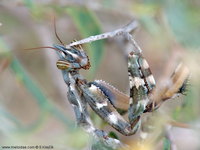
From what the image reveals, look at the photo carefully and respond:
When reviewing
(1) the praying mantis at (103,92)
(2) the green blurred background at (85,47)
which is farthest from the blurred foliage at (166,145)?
(1) the praying mantis at (103,92)

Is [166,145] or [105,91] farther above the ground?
[105,91]

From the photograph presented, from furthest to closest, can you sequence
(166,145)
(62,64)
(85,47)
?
1. (85,47)
2. (166,145)
3. (62,64)

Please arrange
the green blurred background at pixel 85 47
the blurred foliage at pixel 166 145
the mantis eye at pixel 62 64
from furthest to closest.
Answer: the green blurred background at pixel 85 47 < the blurred foliage at pixel 166 145 < the mantis eye at pixel 62 64

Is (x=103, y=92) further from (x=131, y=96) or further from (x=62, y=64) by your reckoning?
(x=62, y=64)

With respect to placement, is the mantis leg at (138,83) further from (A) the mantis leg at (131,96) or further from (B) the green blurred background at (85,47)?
(B) the green blurred background at (85,47)

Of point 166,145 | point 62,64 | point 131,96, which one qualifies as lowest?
point 166,145

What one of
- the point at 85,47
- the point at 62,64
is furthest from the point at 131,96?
the point at 85,47

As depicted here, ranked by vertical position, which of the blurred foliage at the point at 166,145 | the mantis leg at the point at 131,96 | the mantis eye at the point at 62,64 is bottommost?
the blurred foliage at the point at 166,145

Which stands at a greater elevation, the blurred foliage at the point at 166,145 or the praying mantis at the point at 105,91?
the praying mantis at the point at 105,91

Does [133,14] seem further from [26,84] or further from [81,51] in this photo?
[81,51]
